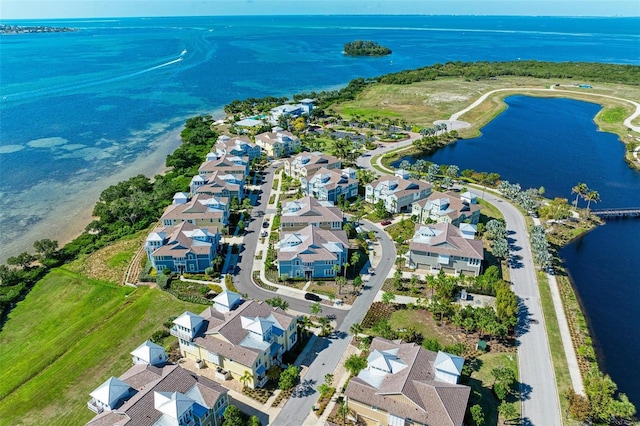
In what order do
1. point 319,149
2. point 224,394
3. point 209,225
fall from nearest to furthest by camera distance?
point 224,394
point 209,225
point 319,149

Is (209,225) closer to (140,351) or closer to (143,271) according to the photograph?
(143,271)

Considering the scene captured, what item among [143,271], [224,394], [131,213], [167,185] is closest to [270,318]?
[224,394]

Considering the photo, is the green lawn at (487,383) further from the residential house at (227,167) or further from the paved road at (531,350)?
the residential house at (227,167)

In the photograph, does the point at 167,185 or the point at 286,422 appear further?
the point at 167,185

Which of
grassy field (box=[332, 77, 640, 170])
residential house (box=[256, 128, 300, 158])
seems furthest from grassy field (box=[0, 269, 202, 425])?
grassy field (box=[332, 77, 640, 170])

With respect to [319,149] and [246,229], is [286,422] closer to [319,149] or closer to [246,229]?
[246,229]

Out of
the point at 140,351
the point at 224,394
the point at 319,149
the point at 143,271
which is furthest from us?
the point at 319,149

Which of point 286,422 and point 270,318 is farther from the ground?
point 270,318

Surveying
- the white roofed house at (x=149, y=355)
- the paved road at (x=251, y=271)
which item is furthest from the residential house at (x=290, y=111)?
the white roofed house at (x=149, y=355)
